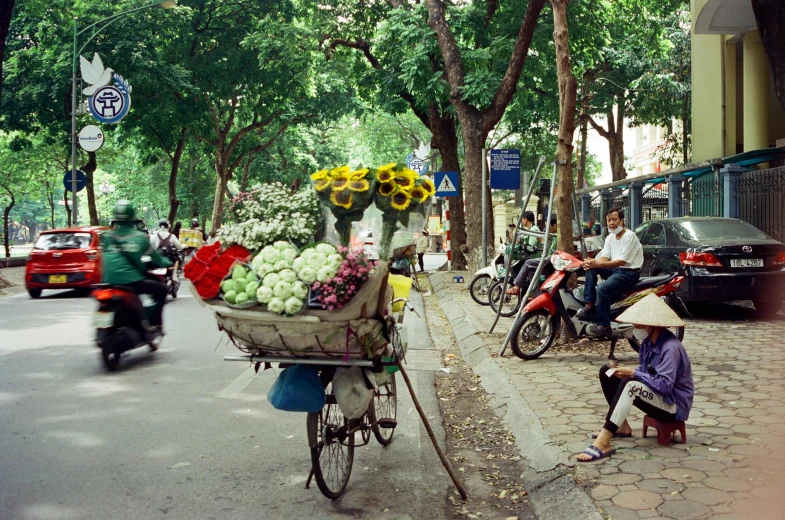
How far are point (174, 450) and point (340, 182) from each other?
2.29 metres

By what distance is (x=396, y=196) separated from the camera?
426 centimetres

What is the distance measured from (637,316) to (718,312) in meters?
8.75

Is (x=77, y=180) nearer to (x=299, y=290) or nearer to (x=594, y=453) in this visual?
(x=299, y=290)

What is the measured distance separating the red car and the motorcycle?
7.71 m

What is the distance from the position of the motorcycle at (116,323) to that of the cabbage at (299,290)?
482cm

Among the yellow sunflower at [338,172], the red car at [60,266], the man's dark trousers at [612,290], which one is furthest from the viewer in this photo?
the red car at [60,266]

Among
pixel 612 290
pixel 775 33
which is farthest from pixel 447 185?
pixel 775 33

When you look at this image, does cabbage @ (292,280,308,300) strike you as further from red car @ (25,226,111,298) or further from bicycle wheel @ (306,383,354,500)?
red car @ (25,226,111,298)

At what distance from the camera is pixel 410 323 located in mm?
12555

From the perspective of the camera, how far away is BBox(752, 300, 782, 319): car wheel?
458 inches

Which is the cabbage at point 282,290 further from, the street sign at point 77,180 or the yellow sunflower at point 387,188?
the street sign at point 77,180

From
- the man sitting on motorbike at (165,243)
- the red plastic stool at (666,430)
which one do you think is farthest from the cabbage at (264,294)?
the man sitting on motorbike at (165,243)

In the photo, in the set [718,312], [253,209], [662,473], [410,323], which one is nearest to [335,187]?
[253,209]

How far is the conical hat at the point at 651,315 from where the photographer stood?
4598 millimetres
